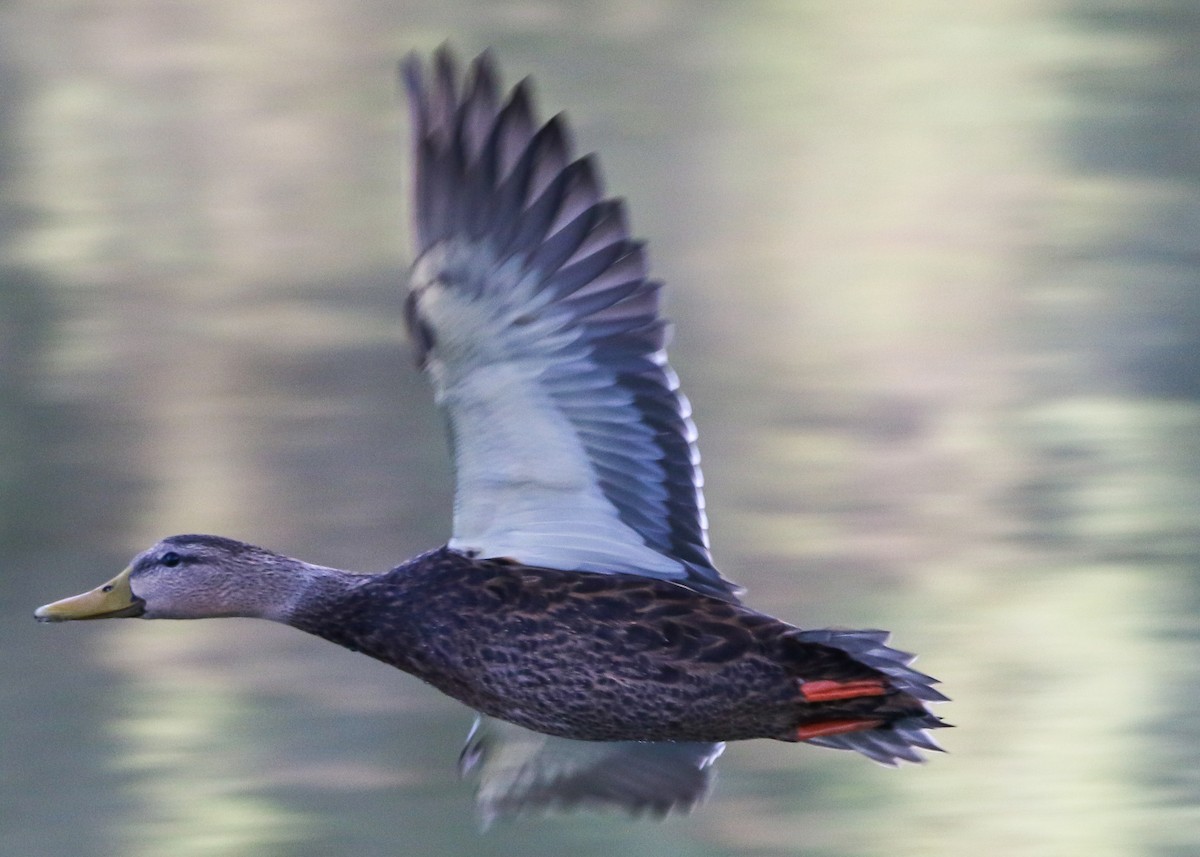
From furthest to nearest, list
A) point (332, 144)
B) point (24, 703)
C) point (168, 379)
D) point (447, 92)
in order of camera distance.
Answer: point (332, 144), point (168, 379), point (24, 703), point (447, 92)

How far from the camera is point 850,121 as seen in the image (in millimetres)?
10508

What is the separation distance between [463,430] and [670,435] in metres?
0.47

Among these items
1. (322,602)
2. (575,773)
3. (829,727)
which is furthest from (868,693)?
(322,602)

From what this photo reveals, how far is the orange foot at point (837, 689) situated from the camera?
4191 mm

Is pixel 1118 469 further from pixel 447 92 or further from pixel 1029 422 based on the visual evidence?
pixel 447 92

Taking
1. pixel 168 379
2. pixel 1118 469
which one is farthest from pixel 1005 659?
pixel 168 379

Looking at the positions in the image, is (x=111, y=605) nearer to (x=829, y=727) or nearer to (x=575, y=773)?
(x=575, y=773)

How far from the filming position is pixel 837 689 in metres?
4.20

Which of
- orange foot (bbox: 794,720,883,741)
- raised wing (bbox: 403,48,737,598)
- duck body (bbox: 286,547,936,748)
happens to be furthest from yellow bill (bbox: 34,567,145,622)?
orange foot (bbox: 794,720,883,741)

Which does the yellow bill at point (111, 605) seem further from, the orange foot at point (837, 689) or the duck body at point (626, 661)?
the orange foot at point (837, 689)

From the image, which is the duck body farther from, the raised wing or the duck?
the raised wing

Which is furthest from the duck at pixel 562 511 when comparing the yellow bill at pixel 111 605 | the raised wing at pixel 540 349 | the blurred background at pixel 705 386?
the blurred background at pixel 705 386

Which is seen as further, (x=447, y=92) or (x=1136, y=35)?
(x=1136, y=35)

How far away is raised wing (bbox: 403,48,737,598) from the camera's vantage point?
4016mm
